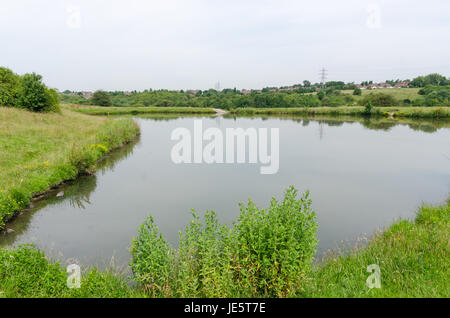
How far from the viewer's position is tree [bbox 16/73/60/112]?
24672mm

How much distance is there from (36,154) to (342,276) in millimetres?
14455

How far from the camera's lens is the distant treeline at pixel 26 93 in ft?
80.6

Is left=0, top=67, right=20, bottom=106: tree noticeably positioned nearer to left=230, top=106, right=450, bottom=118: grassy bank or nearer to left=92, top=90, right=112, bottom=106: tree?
left=230, top=106, right=450, bottom=118: grassy bank

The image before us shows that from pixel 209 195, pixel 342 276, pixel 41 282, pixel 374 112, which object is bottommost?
pixel 209 195

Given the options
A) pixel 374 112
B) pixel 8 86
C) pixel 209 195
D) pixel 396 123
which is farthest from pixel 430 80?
pixel 8 86

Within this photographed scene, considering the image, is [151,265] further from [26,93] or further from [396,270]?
[26,93]

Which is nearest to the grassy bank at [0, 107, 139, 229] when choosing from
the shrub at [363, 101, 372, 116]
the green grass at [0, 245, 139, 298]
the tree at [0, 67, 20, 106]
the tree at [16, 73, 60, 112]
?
the tree at [16, 73, 60, 112]

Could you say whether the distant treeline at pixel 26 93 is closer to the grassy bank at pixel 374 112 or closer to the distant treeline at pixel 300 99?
the grassy bank at pixel 374 112

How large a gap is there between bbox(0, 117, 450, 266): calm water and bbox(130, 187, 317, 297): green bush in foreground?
8.52 feet

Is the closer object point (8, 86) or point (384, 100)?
point (8, 86)

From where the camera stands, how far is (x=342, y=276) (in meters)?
4.57

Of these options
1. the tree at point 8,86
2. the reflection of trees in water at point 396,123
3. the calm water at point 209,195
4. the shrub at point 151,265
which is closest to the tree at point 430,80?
the reflection of trees in water at point 396,123

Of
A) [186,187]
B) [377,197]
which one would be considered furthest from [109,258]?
[377,197]

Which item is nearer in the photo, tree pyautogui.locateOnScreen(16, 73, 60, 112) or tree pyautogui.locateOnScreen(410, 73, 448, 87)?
tree pyautogui.locateOnScreen(16, 73, 60, 112)
